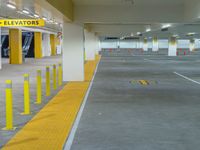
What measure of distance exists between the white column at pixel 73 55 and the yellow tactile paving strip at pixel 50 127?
6.13 metres

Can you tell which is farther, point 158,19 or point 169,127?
point 158,19

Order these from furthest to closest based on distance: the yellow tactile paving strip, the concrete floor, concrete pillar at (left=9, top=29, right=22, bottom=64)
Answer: concrete pillar at (left=9, top=29, right=22, bottom=64), the concrete floor, the yellow tactile paving strip

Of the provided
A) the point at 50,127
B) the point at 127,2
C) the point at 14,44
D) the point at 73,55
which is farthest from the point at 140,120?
the point at 14,44

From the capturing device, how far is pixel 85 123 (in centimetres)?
970

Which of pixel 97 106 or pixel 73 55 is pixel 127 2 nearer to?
pixel 73 55

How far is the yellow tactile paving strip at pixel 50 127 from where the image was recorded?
25.0 ft

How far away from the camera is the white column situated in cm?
2020

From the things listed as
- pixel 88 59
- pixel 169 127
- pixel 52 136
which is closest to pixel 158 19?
pixel 169 127

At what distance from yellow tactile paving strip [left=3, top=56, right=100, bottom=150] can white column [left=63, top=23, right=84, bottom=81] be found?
6131mm

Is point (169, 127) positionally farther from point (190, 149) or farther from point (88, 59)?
point (88, 59)

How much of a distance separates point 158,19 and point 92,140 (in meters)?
13.5

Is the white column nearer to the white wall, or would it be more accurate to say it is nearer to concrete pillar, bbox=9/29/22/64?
concrete pillar, bbox=9/29/22/64

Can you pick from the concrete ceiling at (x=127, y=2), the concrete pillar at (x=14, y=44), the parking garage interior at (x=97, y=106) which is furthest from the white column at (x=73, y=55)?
the concrete pillar at (x=14, y=44)

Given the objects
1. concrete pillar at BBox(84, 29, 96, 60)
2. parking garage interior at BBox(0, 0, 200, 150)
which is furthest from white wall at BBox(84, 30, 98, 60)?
parking garage interior at BBox(0, 0, 200, 150)
